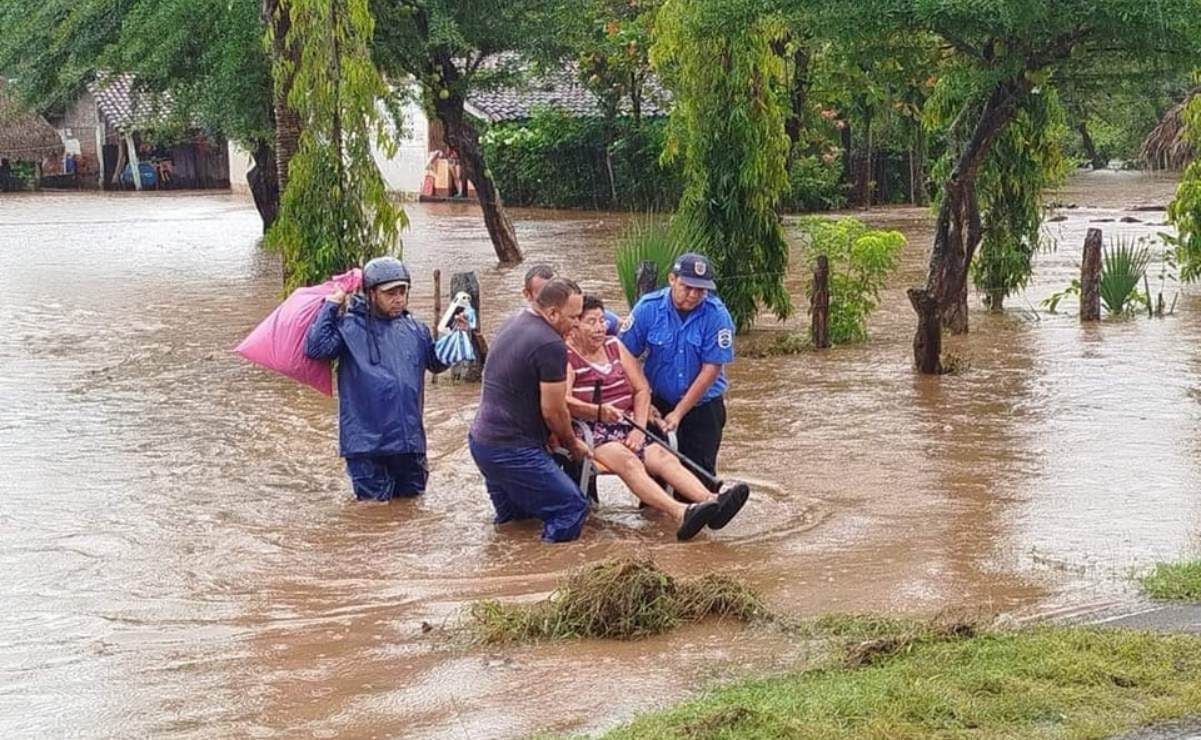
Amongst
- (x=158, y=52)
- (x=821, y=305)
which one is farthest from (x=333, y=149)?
(x=158, y=52)

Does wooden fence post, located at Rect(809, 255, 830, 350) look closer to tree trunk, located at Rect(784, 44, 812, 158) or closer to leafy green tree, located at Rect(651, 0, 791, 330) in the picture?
leafy green tree, located at Rect(651, 0, 791, 330)

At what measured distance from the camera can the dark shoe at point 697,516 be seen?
875 centimetres

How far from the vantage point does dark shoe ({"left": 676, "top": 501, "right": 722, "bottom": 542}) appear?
344 inches

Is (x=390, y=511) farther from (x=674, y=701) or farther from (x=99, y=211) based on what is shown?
(x=99, y=211)

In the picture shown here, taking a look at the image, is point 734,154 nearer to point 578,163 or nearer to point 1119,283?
point 1119,283

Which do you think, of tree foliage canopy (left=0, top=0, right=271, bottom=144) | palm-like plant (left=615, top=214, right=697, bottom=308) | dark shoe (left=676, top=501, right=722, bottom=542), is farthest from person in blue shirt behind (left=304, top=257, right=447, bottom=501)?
tree foliage canopy (left=0, top=0, right=271, bottom=144)

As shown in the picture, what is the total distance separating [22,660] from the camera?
7273 mm

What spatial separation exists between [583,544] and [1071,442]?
4.28 metres

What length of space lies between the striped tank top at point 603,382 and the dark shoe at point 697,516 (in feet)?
2.75

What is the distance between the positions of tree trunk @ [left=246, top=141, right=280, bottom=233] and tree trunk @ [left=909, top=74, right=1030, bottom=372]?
52.0 feet

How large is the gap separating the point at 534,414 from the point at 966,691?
3.64 meters

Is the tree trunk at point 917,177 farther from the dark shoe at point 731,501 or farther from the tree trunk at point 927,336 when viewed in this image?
the dark shoe at point 731,501

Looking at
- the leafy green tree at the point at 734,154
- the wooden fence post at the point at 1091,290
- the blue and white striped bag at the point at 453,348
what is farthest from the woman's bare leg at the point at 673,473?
the wooden fence post at the point at 1091,290

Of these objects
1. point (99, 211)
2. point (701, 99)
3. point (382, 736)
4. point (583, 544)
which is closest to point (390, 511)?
point (583, 544)
